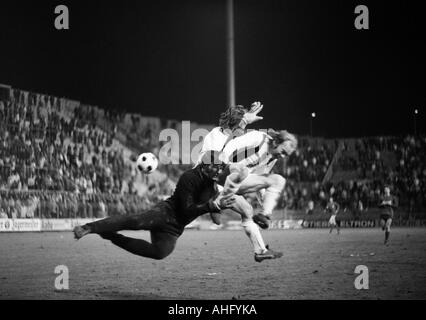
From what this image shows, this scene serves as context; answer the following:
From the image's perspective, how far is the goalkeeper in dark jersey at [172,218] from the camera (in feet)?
25.4

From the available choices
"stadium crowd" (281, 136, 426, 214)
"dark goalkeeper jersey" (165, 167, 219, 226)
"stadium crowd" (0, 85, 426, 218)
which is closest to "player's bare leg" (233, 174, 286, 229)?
"dark goalkeeper jersey" (165, 167, 219, 226)

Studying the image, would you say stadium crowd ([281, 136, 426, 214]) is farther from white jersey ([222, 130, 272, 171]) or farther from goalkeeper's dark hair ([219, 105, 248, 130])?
goalkeeper's dark hair ([219, 105, 248, 130])

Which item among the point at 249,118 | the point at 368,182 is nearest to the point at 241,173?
the point at 249,118

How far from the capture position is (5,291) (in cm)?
880

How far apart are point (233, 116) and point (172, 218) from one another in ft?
4.90

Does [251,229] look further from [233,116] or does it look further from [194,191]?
[233,116]

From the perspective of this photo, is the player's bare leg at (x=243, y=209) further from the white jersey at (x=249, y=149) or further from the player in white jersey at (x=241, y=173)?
the white jersey at (x=249, y=149)

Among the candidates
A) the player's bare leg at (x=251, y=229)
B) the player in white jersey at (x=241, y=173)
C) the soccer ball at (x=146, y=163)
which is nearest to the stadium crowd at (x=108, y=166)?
the soccer ball at (x=146, y=163)

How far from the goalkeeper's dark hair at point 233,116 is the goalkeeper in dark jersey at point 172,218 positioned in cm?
43

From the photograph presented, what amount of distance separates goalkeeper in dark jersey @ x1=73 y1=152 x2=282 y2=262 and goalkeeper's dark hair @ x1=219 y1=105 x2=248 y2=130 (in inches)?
16.8

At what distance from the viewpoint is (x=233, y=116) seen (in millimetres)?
8031

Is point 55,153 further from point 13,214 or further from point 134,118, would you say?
point 134,118
